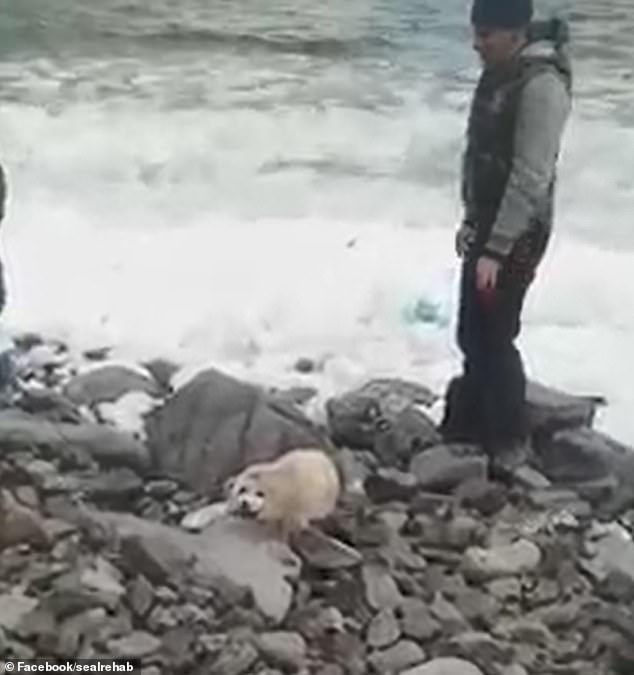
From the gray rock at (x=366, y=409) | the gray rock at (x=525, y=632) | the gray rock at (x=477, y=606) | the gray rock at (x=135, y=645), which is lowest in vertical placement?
the gray rock at (x=366, y=409)

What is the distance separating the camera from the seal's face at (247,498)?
4660mm

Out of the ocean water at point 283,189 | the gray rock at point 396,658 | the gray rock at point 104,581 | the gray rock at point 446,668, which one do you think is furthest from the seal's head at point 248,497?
the ocean water at point 283,189

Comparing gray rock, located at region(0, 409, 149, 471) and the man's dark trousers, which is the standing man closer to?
the man's dark trousers

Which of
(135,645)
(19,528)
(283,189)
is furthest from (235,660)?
(283,189)

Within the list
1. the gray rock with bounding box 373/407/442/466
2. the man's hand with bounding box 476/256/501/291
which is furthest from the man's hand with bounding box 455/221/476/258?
the gray rock with bounding box 373/407/442/466

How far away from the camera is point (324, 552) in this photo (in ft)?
15.1

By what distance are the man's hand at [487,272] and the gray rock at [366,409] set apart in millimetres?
719

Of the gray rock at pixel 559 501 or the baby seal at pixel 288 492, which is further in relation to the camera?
the gray rock at pixel 559 501

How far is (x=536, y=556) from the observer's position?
4727 millimetres

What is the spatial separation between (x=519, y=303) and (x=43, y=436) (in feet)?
5.02

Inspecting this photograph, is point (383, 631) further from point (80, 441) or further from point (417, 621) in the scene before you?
point (80, 441)

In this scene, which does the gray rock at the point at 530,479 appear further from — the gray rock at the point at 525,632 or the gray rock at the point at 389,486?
the gray rock at the point at 525,632

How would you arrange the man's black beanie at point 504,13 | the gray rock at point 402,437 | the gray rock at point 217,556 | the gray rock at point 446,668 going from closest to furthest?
the gray rock at point 446,668
the gray rock at point 217,556
the man's black beanie at point 504,13
the gray rock at point 402,437

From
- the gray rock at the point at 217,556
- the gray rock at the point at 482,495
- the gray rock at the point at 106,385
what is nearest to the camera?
the gray rock at the point at 217,556
